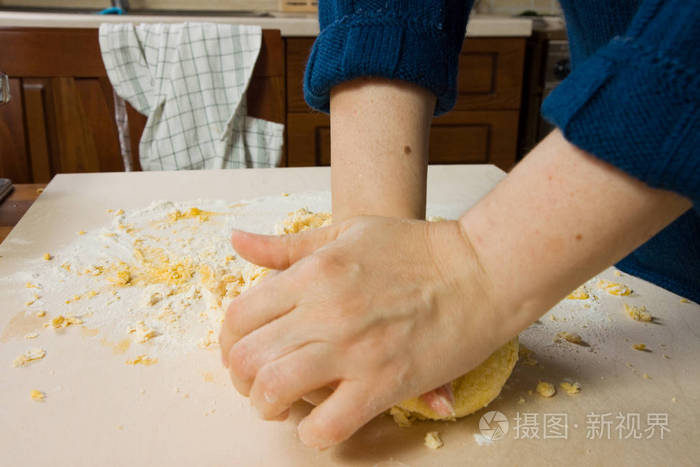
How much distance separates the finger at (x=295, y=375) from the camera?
401mm

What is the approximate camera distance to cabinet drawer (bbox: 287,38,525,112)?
6.27 feet

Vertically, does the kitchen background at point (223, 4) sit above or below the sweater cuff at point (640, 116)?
above

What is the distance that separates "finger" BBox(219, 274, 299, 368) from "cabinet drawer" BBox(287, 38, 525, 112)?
1602 millimetres

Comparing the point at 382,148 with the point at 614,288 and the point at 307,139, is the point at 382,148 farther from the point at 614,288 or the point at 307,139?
the point at 307,139

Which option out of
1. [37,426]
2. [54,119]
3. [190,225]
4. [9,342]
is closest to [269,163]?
[54,119]

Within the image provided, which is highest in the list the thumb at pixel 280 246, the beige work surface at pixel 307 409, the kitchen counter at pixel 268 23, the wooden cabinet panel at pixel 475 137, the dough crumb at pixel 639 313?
the kitchen counter at pixel 268 23

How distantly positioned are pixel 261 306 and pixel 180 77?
4.38 feet

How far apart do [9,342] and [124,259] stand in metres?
0.20

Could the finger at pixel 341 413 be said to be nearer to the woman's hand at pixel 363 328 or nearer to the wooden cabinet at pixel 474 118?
the woman's hand at pixel 363 328

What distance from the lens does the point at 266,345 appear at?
0.42 meters

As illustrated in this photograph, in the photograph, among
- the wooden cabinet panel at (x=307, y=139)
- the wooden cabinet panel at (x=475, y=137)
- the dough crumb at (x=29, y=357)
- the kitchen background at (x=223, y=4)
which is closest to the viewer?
the dough crumb at (x=29, y=357)

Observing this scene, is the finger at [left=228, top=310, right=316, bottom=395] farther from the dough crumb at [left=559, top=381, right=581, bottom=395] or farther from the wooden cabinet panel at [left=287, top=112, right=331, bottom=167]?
the wooden cabinet panel at [left=287, top=112, right=331, bottom=167]

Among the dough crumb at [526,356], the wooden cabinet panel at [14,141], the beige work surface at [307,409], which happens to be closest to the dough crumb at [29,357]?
the beige work surface at [307,409]

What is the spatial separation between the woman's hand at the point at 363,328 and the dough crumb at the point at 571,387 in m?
0.14
